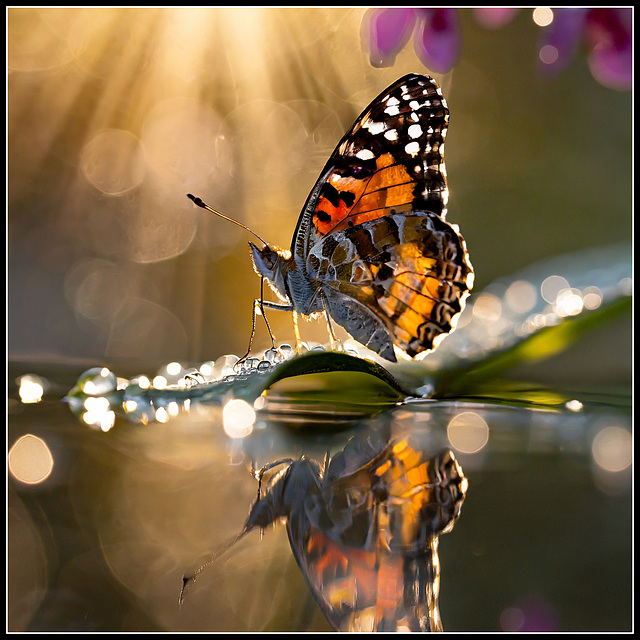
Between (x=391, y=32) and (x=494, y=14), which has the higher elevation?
(x=494, y=14)

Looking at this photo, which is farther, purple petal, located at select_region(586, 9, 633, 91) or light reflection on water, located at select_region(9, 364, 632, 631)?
purple petal, located at select_region(586, 9, 633, 91)

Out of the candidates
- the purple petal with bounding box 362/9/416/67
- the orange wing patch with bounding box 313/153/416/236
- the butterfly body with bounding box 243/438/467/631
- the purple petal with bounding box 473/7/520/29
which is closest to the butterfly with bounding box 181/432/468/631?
the butterfly body with bounding box 243/438/467/631

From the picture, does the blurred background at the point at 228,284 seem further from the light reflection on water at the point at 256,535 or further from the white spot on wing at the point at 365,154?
the white spot on wing at the point at 365,154

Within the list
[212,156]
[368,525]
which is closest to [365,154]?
[368,525]

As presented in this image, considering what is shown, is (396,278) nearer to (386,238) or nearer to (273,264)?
(386,238)

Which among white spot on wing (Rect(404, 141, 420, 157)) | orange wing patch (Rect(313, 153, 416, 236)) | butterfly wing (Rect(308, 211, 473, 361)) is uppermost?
white spot on wing (Rect(404, 141, 420, 157))

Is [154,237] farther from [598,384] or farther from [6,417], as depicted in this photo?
[598,384]

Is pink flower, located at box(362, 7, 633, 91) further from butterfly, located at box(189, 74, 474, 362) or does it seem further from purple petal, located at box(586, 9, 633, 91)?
butterfly, located at box(189, 74, 474, 362)

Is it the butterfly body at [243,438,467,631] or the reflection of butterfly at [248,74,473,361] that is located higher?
the reflection of butterfly at [248,74,473,361]
